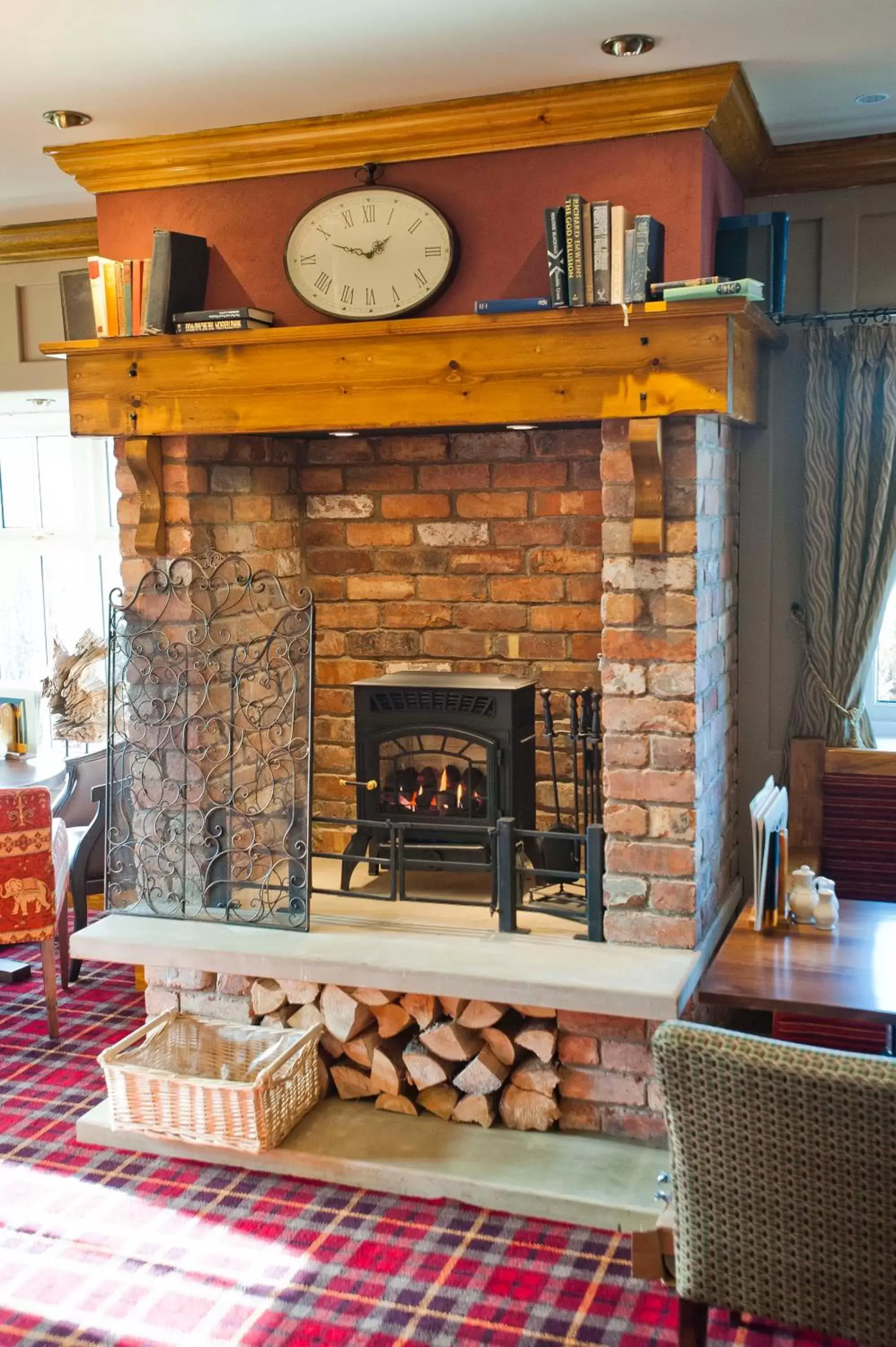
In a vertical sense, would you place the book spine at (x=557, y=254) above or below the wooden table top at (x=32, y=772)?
above

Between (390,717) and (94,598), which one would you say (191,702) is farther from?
(94,598)

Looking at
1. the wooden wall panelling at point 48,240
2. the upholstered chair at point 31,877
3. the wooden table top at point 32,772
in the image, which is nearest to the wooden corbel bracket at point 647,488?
the upholstered chair at point 31,877

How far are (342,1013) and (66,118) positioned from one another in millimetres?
2338

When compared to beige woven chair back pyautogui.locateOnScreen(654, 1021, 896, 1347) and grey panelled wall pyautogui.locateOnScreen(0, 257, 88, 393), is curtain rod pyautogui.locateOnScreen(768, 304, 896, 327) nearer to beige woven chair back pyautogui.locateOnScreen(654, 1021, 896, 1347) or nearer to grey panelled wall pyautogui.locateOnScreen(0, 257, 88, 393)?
beige woven chair back pyautogui.locateOnScreen(654, 1021, 896, 1347)

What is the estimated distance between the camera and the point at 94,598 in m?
5.33

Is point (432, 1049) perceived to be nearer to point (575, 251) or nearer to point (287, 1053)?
point (287, 1053)

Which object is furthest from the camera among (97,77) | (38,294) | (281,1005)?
(38,294)

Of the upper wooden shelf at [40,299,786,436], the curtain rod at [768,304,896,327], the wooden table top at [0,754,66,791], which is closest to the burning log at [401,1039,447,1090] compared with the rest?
the upper wooden shelf at [40,299,786,436]

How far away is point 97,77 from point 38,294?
1.82 m

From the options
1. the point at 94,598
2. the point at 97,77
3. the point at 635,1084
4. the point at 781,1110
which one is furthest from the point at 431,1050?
the point at 94,598

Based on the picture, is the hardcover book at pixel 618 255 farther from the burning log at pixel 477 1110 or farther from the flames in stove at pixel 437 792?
the burning log at pixel 477 1110

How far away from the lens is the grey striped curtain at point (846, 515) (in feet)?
11.4

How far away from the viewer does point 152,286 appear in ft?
10.6

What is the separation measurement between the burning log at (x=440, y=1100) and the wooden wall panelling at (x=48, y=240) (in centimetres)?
303
